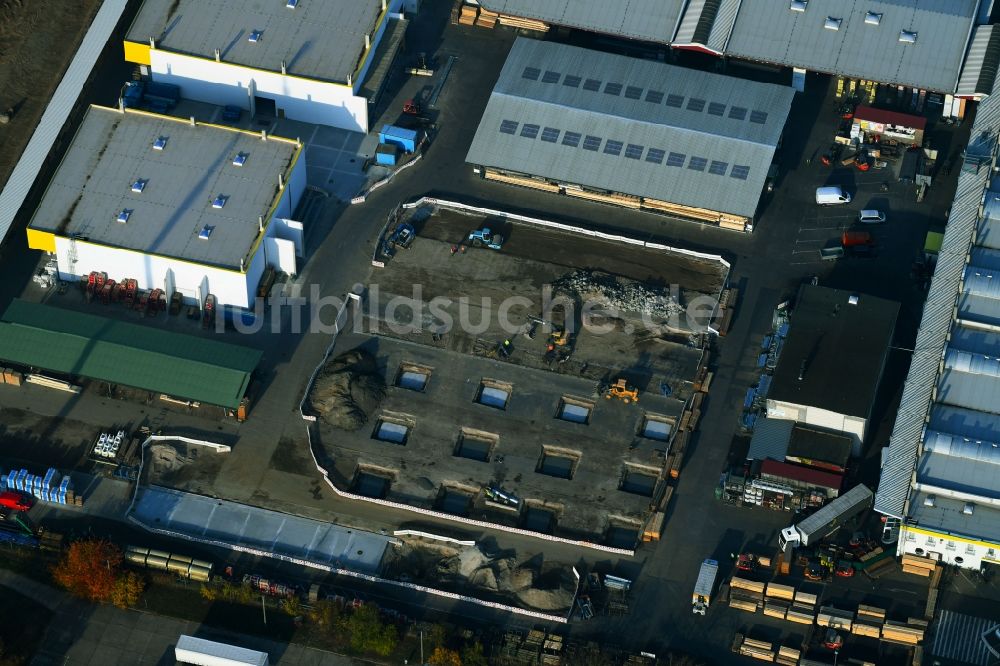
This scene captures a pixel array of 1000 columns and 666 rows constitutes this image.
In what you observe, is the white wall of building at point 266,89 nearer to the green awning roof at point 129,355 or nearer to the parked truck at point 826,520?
the green awning roof at point 129,355

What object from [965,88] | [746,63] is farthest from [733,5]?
[965,88]

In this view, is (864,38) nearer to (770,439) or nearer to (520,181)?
(520,181)

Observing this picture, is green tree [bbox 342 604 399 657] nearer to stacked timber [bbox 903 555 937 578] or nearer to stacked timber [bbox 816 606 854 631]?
stacked timber [bbox 816 606 854 631]

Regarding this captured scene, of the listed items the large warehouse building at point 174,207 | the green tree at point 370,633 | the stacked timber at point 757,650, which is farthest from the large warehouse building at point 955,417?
the large warehouse building at point 174,207

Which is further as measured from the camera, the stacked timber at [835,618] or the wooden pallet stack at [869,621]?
the stacked timber at [835,618]

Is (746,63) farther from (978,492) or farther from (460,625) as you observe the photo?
(460,625)

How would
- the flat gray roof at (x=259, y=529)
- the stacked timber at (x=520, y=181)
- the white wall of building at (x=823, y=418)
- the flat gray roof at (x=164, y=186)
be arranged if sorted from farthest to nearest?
the stacked timber at (x=520, y=181)
the flat gray roof at (x=164, y=186)
the white wall of building at (x=823, y=418)
the flat gray roof at (x=259, y=529)

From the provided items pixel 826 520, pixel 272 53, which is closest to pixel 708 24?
pixel 272 53
